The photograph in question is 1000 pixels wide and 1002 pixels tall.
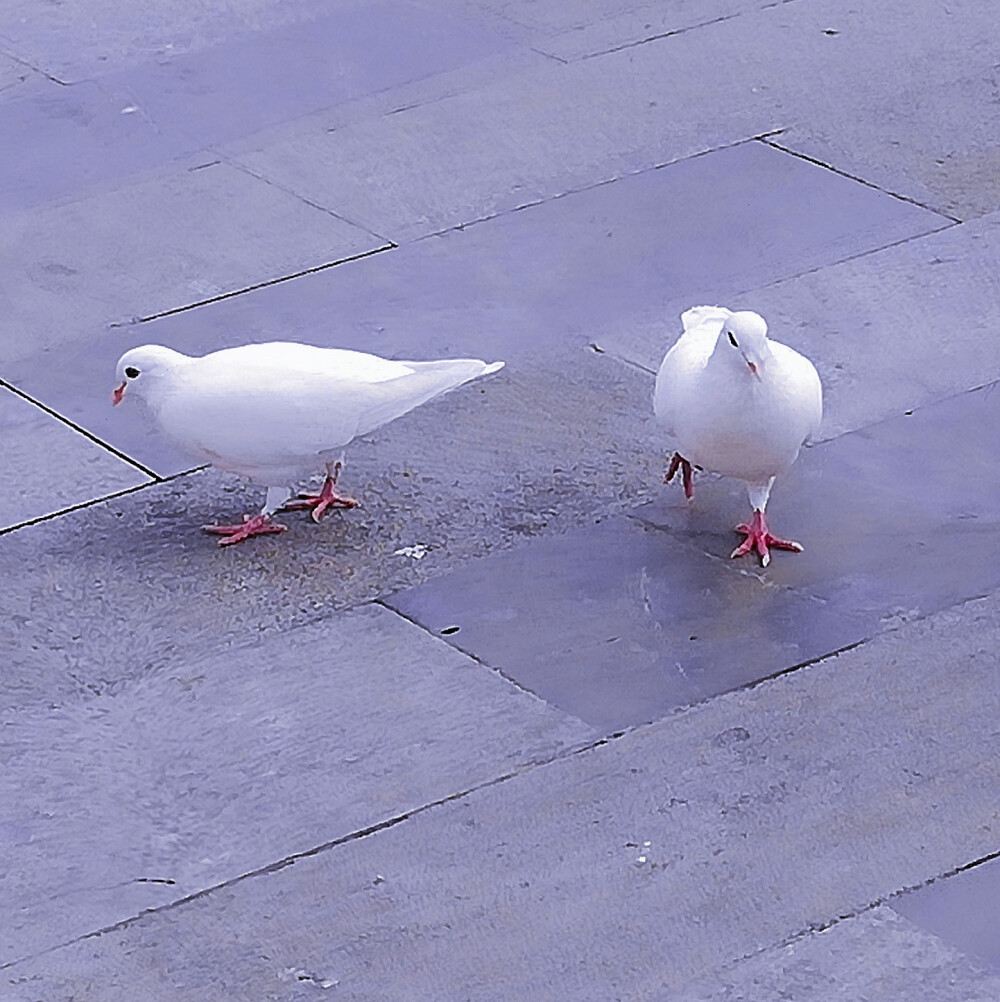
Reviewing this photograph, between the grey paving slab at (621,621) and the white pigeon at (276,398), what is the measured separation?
0.44m

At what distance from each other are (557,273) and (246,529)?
1807 mm

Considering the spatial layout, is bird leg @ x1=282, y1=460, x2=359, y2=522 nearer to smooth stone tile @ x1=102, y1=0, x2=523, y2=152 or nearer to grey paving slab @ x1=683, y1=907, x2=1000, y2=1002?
grey paving slab @ x1=683, y1=907, x2=1000, y2=1002

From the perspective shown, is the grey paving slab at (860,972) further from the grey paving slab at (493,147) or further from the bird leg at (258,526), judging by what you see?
the grey paving slab at (493,147)

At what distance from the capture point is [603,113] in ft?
27.4

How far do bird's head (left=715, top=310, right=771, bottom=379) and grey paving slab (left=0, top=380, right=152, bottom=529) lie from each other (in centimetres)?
175

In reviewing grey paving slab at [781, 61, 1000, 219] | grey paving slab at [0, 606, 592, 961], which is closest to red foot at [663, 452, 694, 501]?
grey paving slab at [0, 606, 592, 961]

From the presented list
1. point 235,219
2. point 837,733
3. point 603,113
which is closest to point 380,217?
point 235,219

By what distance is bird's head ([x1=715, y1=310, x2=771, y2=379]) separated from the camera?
5.24 m

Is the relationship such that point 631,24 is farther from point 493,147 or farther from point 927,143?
point 927,143

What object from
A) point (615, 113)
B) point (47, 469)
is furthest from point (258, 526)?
point (615, 113)

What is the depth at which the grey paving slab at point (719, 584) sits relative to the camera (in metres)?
5.29

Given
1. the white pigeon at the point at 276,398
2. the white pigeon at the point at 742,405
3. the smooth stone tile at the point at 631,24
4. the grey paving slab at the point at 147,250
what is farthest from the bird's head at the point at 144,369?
the smooth stone tile at the point at 631,24

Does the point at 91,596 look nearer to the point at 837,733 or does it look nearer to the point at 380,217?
the point at 837,733

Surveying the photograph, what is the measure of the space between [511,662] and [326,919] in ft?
3.34
